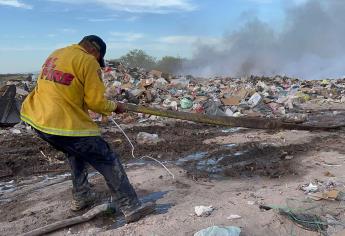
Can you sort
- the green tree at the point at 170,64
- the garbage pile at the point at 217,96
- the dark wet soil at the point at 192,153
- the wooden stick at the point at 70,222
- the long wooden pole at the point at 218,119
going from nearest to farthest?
the wooden stick at the point at 70,222 → the long wooden pole at the point at 218,119 → the dark wet soil at the point at 192,153 → the garbage pile at the point at 217,96 → the green tree at the point at 170,64

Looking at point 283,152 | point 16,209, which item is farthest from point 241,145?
point 16,209

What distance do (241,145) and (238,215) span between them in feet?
9.82

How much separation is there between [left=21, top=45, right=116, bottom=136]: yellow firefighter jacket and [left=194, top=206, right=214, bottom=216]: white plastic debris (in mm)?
1099

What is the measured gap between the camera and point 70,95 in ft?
11.6

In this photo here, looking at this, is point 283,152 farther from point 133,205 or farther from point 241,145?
point 133,205

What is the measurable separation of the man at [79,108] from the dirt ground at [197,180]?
0.37m

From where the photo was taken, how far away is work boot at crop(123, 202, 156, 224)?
3.70m

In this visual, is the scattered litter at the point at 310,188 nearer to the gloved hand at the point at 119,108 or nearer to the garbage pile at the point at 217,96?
the gloved hand at the point at 119,108

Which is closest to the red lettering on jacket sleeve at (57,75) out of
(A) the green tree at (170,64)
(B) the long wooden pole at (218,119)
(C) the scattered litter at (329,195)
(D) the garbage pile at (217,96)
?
(B) the long wooden pole at (218,119)

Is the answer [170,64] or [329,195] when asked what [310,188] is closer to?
[329,195]

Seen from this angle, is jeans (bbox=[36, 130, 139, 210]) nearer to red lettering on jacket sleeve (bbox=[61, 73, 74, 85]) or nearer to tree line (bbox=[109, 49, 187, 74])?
red lettering on jacket sleeve (bbox=[61, 73, 74, 85])

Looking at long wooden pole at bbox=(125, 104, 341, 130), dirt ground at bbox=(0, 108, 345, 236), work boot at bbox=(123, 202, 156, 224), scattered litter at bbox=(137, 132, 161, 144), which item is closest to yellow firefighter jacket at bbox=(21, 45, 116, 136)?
long wooden pole at bbox=(125, 104, 341, 130)

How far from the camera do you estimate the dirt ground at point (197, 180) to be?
368 centimetres

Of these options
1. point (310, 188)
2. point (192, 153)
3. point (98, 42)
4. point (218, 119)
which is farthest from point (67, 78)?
point (192, 153)
